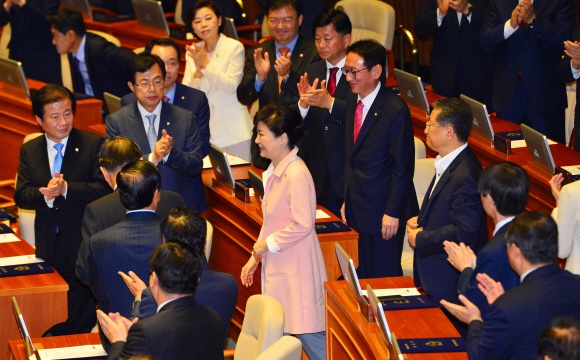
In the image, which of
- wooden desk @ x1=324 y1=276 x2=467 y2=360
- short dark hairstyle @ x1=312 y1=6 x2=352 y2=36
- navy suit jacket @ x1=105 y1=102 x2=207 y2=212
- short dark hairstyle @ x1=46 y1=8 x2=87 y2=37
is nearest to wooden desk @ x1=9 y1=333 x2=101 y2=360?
wooden desk @ x1=324 y1=276 x2=467 y2=360

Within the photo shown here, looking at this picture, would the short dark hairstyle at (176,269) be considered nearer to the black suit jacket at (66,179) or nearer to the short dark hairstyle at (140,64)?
the black suit jacket at (66,179)

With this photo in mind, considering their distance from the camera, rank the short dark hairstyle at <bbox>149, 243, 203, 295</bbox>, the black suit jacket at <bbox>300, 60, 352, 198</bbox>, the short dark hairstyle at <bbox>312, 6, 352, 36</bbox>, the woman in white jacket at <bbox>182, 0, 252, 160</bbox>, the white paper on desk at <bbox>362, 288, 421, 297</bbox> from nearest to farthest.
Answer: the short dark hairstyle at <bbox>149, 243, 203, 295</bbox> < the white paper on desk at <bbox>362, 288, 421, 297</bbox> < the black suit jacket at <bbox>300, 60, 352, 198</bbox> < the short dark hairstyle at <bbox>312, 6, 352, 36</bbox> < the woman in white jacket at <bbox>182, 0, 252, 160</bbox>

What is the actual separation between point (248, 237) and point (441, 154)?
1.43m

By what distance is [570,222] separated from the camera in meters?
3.13

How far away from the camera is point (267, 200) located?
3453 mm

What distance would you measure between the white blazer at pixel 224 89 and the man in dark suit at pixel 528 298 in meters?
3.13

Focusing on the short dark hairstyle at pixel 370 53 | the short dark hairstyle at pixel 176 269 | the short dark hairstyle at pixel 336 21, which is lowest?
the short dark hairstyle at pixel 176 269

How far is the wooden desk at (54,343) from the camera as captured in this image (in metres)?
2.99

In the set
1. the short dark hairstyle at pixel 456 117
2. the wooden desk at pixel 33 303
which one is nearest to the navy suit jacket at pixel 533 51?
the short dark hairstyle at pixel 456 117

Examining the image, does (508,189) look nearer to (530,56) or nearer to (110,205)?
(110,205)

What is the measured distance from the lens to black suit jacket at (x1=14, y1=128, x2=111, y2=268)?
3.94 meters

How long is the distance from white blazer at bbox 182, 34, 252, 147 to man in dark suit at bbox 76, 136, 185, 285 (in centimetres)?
187

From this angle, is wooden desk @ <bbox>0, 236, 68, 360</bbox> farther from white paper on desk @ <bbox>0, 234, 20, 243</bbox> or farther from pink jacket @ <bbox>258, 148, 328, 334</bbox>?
pink jacket @ <bbox>258, 148, 328, 334</bbox>

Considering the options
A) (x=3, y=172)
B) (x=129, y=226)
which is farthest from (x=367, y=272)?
(x=3, y=172)
